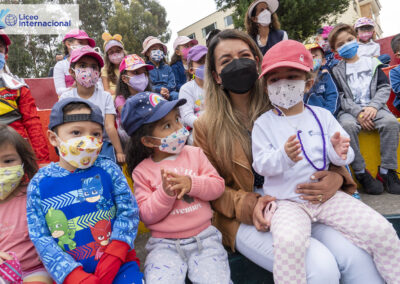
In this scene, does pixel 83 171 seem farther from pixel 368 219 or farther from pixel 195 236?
pixel 368 219

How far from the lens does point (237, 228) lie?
2.12 meters

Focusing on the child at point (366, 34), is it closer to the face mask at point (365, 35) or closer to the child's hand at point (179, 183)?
the face mask at point (365, 35)

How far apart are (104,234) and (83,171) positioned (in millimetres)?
427

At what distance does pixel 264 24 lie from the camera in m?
4.53

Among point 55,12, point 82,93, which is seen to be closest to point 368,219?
point 82,93

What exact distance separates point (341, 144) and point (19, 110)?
304cm

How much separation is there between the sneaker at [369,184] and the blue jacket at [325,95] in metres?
0.87

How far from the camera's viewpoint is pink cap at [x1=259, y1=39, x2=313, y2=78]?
205 cm

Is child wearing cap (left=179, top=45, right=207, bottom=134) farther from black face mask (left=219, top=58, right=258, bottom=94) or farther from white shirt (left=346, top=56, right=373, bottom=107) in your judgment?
white shirt (left=346, top=56, right=373, bottom=107)

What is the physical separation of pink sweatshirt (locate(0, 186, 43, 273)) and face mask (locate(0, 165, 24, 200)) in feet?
0.32

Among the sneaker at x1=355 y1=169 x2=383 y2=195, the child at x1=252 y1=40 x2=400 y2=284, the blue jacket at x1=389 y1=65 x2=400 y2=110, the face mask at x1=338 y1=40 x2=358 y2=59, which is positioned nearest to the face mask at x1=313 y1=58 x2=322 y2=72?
the face mask at x1=338 y1=40 x2=358 y2=59

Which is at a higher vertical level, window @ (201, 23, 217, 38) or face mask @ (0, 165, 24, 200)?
window @ (201, 23, 217, 38)

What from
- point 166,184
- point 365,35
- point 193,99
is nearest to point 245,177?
point 166,184

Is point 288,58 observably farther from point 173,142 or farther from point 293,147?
point 173,142
